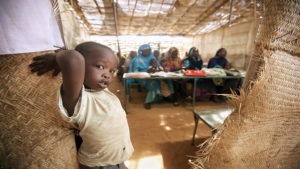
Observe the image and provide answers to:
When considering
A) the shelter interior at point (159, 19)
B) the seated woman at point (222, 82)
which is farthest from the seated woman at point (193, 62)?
the shelter interior at point (159, 19)

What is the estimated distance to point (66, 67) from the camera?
0.42 metres

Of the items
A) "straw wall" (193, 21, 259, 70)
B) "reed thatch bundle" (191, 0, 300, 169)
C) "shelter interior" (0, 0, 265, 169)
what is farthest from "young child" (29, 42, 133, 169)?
"straw wall" (193, 21, 259, 70)

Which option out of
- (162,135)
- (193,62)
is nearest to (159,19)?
(193,62)

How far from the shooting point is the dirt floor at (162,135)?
64.9 inches

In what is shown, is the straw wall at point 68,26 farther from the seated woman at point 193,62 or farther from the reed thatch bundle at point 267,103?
the seated woman at point 193,62

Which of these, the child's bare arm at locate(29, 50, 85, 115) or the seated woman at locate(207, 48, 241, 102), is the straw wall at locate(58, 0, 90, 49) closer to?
the child's bare arm at locate(29, 50, 85, 115)

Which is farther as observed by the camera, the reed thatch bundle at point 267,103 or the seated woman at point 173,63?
the seated woman at point 173,63

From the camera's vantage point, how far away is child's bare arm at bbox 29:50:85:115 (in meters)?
0.42

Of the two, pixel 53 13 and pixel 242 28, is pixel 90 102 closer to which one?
pixel 53 13

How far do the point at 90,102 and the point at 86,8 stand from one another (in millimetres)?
4715

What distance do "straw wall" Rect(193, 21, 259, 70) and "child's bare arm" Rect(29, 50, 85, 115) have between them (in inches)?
240

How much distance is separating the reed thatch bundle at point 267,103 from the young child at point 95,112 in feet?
1.79

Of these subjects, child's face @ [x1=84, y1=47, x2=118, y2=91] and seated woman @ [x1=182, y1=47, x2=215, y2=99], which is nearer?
child's face @ [x1=84, y1=47, x2=118, y2=91]

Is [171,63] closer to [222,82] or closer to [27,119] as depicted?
[222,82]
